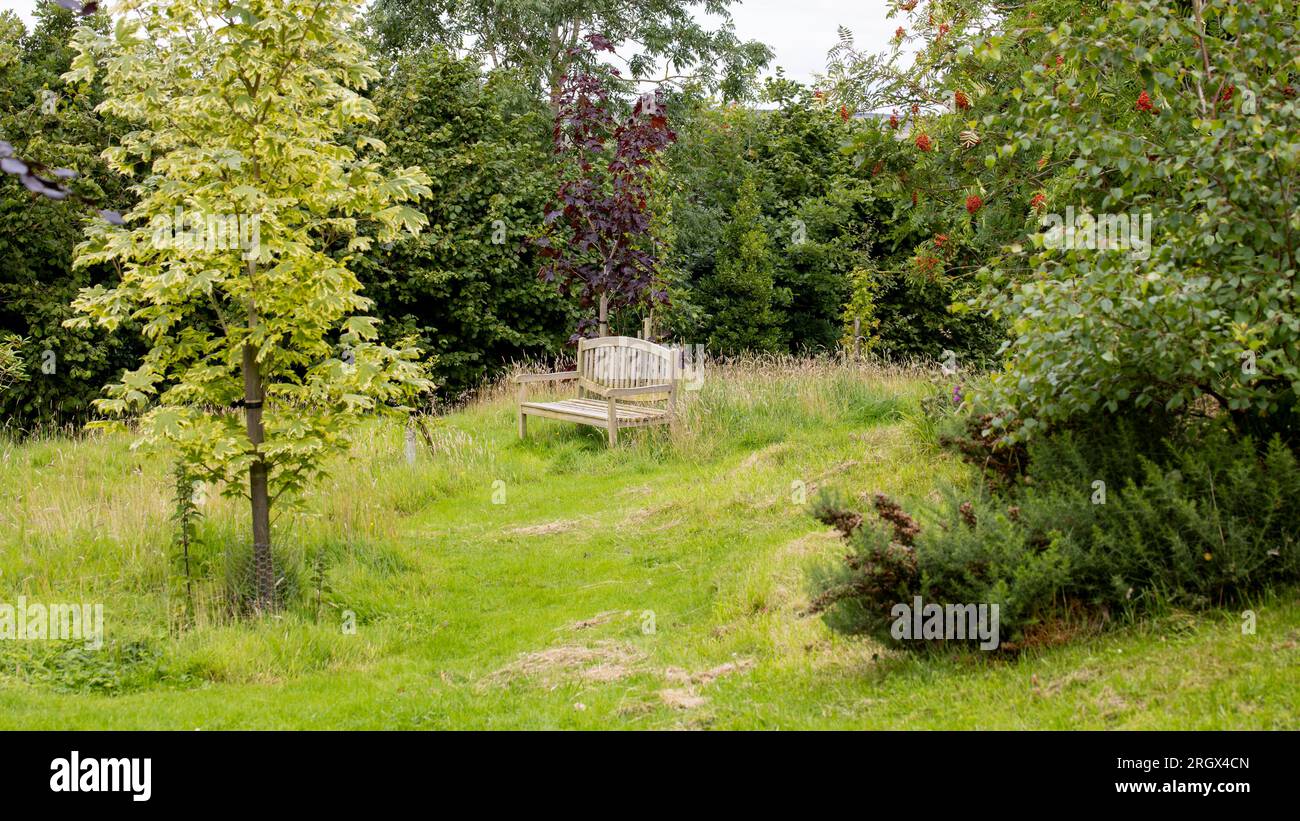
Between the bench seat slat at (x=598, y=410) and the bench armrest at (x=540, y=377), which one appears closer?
the bench seat slat at (x=598, y=410)

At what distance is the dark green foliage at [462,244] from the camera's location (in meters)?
14.7

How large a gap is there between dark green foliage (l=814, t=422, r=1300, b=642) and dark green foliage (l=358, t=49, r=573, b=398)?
1015cm

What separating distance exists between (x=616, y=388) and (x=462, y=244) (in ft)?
14.4

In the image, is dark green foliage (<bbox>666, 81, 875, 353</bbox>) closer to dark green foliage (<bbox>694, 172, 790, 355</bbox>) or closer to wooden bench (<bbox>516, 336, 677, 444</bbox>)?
dark green foliage (<bbox>694, 172, 790, 355</bbox>)

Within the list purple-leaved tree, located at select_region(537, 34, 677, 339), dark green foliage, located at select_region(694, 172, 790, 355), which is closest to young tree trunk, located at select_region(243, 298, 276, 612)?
purple-leaved tree, located at select_region(537, 34, 677, 339)

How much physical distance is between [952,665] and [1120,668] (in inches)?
27.3

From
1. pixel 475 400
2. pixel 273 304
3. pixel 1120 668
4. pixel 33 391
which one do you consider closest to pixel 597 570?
pixel 273 304

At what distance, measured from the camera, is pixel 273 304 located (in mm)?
6398

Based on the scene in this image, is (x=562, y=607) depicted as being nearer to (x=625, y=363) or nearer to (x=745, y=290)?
(x=625, y=363)

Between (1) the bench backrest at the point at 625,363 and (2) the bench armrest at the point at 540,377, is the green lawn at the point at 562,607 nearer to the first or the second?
(1) the bench backrest at the point at 625,363

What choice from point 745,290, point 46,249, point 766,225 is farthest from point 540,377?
point 766,225

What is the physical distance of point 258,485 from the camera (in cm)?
669

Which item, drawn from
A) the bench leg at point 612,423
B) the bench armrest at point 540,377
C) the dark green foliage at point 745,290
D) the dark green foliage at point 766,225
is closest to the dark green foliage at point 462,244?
the dark green foliage at point 766,225

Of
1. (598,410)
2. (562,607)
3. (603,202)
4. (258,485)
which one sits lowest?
(562,607)
